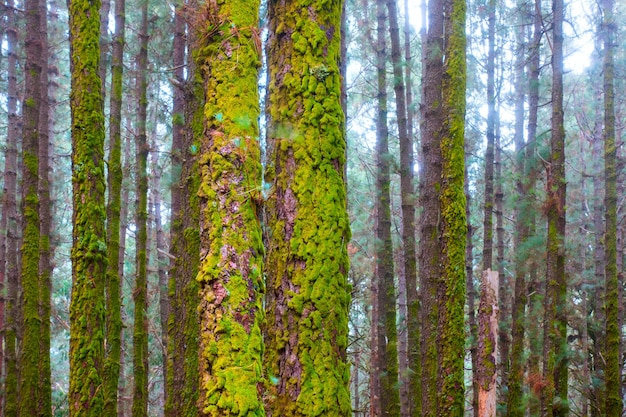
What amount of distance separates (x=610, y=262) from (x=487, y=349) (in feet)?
10.7

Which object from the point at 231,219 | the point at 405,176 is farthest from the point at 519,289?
the point at 231,219

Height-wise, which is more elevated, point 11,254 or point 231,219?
point 11,254

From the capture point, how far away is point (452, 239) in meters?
6.78

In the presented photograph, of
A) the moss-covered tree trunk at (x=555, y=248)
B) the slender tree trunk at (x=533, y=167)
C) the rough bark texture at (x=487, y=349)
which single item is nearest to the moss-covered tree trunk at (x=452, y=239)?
the rough bark texture at (x=487, y=349)

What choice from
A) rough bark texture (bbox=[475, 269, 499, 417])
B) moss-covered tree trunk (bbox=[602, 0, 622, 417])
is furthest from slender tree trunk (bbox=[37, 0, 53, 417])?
moss-covered tree trunk (bbox=[602, 0, 622, 417])

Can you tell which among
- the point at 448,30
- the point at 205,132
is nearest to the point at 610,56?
the point at 448,30

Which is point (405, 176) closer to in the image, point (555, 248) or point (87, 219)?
point (555, 248)

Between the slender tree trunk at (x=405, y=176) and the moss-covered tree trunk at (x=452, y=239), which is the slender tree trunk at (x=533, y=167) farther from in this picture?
the moss-covered tree trunk at (x=452, y=239)

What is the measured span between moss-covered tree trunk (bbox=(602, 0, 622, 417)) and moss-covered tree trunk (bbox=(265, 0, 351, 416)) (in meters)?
7.00

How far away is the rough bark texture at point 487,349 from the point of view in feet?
27.6

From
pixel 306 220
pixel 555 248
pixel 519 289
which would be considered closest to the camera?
pixel 306 220

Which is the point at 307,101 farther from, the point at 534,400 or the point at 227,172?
the point at 534,400

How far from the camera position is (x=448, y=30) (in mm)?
7363

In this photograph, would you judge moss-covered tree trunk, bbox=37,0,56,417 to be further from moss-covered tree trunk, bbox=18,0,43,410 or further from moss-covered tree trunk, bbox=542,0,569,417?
moss-covered tree trunk, bbox=542,0,569,417
